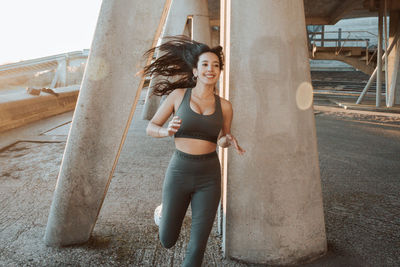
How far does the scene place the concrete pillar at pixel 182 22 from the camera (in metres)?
12.8

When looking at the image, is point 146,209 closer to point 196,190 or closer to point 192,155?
point 196,190

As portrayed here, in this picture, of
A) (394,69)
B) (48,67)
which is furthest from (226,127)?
(48,67)

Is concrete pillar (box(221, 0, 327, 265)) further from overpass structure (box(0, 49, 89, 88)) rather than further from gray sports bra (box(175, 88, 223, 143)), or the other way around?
overpass structure (box(0, 49, 89, 88))

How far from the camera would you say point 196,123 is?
2621 mm

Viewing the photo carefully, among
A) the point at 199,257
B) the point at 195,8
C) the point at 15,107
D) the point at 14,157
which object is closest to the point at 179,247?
the point at 199,257

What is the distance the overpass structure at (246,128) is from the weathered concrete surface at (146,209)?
30 cm

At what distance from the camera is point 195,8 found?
13.2 m

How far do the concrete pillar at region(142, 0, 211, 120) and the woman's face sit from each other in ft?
33.3

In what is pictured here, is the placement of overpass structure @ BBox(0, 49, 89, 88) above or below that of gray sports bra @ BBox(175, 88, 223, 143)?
above

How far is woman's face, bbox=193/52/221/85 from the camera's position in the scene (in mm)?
2648

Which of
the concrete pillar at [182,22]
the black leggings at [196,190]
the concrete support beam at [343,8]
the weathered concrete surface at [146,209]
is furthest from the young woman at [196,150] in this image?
the concrete support beam at [343,8]

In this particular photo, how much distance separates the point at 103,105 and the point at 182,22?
A: 10.5 metres

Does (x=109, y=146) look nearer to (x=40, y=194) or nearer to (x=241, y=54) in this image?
(x=241, y=54)

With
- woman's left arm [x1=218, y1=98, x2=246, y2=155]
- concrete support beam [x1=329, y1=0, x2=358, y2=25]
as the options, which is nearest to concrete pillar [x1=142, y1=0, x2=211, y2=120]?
concrete support beam [x1=329, y1=0, x2=358, y2=25]
